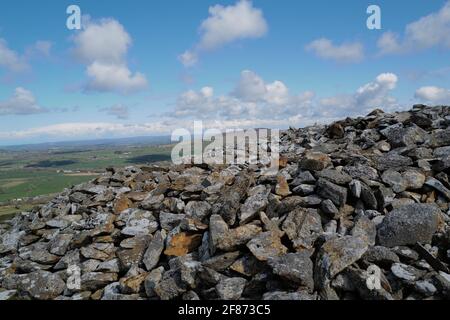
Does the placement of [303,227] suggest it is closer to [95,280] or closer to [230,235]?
[230,235]

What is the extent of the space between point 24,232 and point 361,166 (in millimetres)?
13773

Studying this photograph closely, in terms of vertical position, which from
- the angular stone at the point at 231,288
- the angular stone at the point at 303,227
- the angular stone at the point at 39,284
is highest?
the angular stone at the point at 303,227

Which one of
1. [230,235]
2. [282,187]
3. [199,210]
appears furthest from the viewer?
[199,210]

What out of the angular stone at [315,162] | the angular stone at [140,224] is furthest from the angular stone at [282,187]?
the angular stone at [140,224]

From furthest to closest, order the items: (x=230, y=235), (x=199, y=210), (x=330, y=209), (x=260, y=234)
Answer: (x=199, y=210), (x=330, y=209), (x=230, y=235), (x=260, y=234)

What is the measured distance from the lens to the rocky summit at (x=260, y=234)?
25.4 ft

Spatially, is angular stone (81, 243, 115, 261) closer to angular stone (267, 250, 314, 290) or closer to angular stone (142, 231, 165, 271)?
angular stone (142, 231, 165, 271)

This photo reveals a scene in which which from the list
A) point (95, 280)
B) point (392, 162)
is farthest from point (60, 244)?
point (392, 162)

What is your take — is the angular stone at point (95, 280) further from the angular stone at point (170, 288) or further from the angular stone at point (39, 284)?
the angular stone at point (170, 288)

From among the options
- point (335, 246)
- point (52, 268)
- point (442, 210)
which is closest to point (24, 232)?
point (52, 268)

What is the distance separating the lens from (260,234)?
8.99 meters

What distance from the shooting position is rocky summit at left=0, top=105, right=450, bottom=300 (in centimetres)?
774
